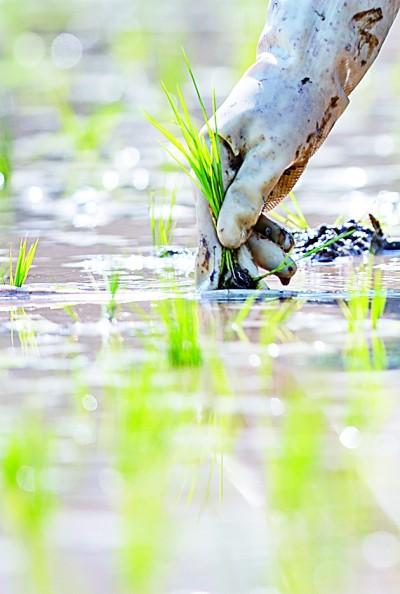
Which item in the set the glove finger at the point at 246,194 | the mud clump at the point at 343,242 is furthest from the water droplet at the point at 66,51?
the glove finger at the point at 246,194

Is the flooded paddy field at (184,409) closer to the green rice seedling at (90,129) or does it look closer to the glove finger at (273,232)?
the glove finger at (273,232)

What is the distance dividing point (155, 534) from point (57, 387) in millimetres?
1048

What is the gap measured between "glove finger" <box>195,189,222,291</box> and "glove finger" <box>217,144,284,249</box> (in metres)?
0.06

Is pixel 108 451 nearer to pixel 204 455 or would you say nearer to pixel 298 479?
pixel 204 455

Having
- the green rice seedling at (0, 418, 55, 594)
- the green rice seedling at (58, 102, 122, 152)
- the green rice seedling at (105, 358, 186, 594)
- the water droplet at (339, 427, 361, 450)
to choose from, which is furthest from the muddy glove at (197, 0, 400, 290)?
the green rice seedling at (58, 102, 122, 152)

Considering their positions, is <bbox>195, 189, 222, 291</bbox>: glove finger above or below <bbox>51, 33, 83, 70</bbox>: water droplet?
below

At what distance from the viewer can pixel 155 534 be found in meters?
2.24

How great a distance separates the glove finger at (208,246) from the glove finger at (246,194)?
62 mm

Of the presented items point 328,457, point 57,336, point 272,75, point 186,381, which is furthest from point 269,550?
point 272,75

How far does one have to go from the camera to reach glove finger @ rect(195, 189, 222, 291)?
435 cm

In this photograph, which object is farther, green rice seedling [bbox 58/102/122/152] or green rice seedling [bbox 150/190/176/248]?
green rice seedling [bbox 58/102/122/152]

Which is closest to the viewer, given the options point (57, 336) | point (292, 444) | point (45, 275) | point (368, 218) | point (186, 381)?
point (292, 444)

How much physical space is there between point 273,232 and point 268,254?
6 cm

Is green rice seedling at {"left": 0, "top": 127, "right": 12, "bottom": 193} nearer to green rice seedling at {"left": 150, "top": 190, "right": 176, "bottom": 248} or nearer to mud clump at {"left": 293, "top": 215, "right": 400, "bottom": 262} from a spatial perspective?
green rice seedling at {"left": 150, "top": 190, "right": 176, "bottom": 248}
